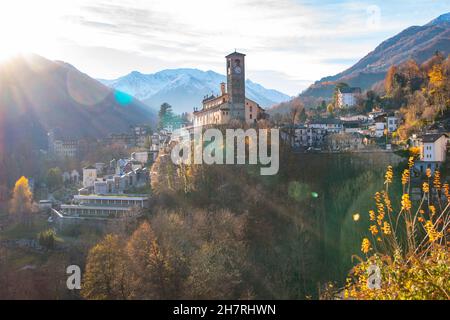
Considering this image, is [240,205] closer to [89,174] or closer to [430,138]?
[430,138]

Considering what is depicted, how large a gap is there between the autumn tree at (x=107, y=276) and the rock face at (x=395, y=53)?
6323 centimetres

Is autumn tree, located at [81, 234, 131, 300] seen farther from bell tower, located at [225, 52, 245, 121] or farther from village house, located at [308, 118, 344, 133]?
village house, located at [308, 118, 344, 133]

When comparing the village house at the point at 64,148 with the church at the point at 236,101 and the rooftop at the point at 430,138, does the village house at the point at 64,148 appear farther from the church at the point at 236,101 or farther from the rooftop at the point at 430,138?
the rooftop at the point at 430,138

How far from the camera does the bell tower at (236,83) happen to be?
30.1 metres

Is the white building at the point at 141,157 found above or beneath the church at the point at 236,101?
beneath

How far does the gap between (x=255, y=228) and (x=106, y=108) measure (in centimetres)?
6499

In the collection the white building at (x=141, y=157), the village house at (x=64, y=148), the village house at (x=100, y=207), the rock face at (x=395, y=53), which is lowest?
the village house at (x=100, y=207)

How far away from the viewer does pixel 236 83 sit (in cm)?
3036

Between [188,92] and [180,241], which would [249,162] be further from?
[188,92]

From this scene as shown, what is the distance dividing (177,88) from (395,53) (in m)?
65.7

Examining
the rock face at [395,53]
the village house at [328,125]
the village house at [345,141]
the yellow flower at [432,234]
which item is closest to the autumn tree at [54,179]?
the village house at [328,125]

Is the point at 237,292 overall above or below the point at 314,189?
below

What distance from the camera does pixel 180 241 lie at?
18281mm
